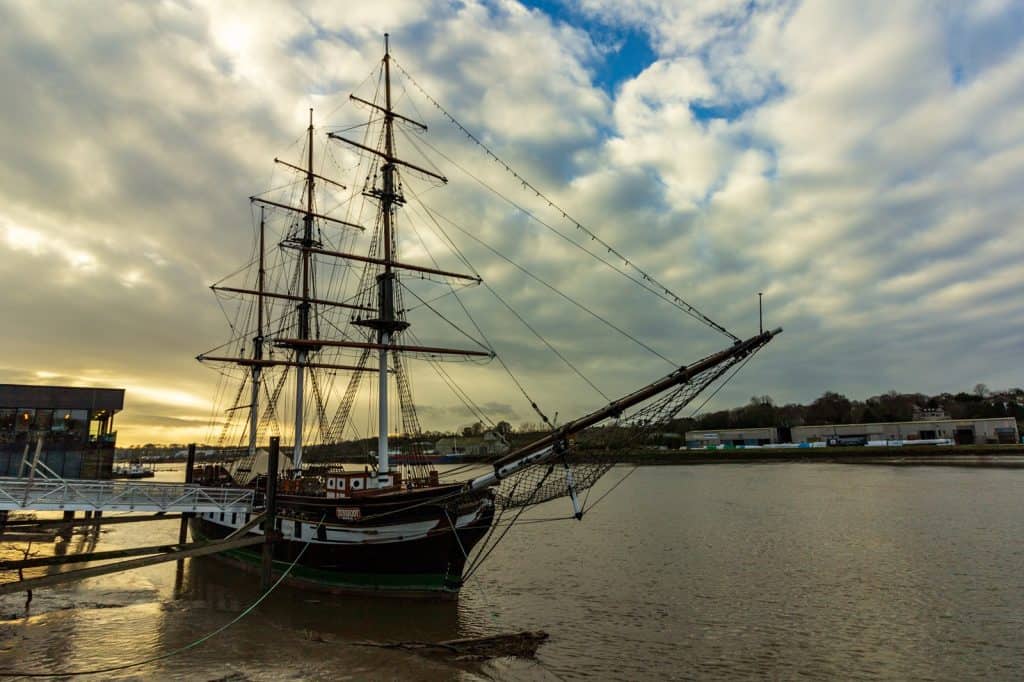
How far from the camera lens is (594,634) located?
16.9m

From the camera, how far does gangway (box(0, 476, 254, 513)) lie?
62.1 ft

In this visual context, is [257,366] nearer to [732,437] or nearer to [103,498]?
[103,498]

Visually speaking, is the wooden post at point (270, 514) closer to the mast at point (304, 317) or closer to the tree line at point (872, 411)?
the mast at point (304, 317)

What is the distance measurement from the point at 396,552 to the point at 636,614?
8372 millimetres

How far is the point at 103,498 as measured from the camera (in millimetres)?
20688

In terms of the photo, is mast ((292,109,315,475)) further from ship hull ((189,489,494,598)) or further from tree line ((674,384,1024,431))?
tree line ((674,384,1024,431))

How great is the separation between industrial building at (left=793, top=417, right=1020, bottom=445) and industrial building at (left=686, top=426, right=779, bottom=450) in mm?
6171

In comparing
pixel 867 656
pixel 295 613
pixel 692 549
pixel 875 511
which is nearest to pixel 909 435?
pixel 875 511

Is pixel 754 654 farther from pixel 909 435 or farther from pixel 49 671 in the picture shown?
pixel 909 435

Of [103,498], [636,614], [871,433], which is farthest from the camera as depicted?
[871,433]

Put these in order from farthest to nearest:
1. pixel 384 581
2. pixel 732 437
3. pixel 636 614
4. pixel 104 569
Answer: pixel 732 437 → pixel 384 581 → pixel 636 614 → pixel 104 569

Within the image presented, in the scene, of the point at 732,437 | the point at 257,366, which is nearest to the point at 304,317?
the point at 257,366

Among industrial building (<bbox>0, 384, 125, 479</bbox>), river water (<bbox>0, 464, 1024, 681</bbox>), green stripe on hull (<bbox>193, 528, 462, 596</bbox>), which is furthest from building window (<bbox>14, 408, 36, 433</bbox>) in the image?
green stripe on hull (<bbox>193, 528, 462, 596</bbox>)

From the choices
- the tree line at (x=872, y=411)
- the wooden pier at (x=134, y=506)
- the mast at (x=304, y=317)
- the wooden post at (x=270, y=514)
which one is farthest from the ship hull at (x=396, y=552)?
the tree line at (x=872, y=411)
